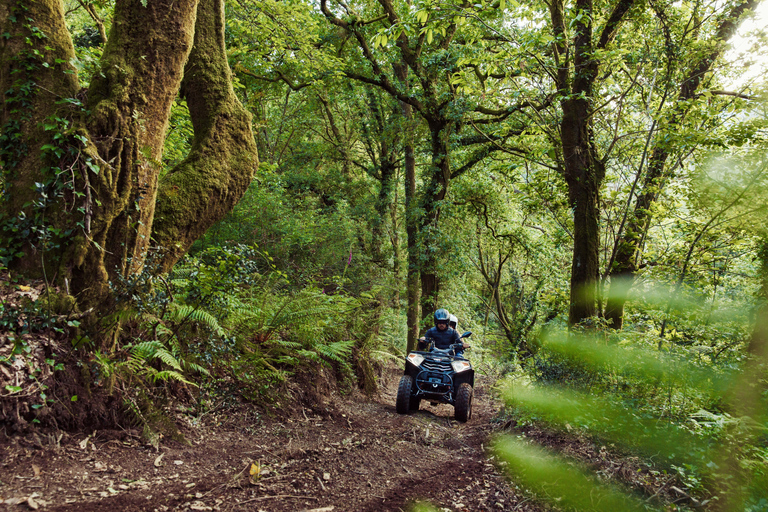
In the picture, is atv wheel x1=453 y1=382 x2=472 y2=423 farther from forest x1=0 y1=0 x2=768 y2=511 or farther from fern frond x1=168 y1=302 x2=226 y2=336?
fern frond x1=168 y1=302 x2=226 y2=336

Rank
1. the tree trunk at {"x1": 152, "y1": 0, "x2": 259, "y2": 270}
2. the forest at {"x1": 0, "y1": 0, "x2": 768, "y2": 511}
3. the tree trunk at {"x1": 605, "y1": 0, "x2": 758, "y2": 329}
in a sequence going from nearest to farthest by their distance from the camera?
the forest at {"x1": 0, "y1": 0, "x2": 768, "y2": 511}
the tree trunk at {"x1": 152, "y1": 0, "x2": 259, "y2": 270}
the tree trunk at {"x1": 605, "y1": 0, "x2": 758, "y2": 329}

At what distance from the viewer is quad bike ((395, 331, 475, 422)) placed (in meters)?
7.09

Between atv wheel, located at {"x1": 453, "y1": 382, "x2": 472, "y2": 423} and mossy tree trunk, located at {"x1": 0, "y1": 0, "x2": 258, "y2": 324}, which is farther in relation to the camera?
atv wheel, located at {"x1": 453, "y1": 382, "x2": 472, "y2": 423}

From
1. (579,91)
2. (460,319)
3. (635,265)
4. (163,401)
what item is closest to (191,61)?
(163,401)

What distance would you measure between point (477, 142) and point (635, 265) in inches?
258

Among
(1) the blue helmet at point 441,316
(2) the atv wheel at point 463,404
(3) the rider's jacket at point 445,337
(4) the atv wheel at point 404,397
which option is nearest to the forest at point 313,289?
(2) the atv wheel at point 463,404

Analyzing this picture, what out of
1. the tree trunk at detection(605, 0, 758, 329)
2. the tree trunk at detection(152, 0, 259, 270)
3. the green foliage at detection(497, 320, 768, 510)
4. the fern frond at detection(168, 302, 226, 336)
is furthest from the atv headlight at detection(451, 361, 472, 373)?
the tree trunk at detection(152, 0, 259, 270)

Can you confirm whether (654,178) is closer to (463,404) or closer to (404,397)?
(463,404)

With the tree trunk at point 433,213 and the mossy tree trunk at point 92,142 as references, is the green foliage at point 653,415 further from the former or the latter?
the tree trunk at point 433,213

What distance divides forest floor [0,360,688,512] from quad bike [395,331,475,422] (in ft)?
4.72

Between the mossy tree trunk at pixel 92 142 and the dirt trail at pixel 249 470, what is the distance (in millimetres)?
1408

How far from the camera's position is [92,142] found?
3.91 m

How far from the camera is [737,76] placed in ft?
26.6

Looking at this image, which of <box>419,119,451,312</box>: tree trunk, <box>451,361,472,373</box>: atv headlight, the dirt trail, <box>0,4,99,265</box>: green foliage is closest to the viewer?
the dirt trail
